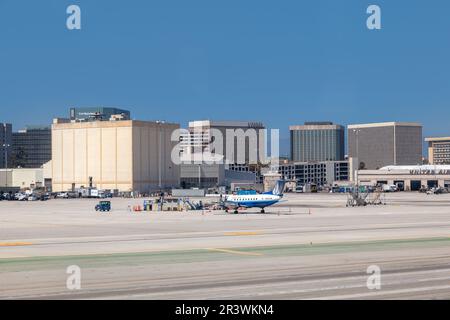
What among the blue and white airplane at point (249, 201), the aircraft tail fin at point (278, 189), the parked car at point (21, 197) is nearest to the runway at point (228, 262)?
the blue and white airplane at point (249, 201)

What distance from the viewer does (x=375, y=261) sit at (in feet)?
115

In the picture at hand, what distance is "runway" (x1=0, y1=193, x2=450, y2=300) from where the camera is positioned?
25734mm

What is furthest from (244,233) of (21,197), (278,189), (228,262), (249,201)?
(21,197)

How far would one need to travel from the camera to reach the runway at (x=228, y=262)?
25.7m

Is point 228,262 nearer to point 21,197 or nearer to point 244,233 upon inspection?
point 244,233

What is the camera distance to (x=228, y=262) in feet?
114

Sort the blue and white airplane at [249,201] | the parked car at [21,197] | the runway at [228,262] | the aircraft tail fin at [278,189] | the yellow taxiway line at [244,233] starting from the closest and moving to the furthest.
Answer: the runway at [228,262]
the yellow taxiway line at [244,233]
the blue and white airplane at [249,201]
the aircraft tail fin at [278,189]
the parked car at [21,197]

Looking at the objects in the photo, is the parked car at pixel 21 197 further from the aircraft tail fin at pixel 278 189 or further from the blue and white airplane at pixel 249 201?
the blue and white airplane at pixel 249 201

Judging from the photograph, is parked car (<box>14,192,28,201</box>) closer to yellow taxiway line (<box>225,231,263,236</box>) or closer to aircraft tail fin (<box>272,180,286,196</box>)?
aircraft tail fin (<box>272,180,286,196</box>)

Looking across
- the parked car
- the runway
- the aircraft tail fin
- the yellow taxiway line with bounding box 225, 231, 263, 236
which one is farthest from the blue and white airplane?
the parked car

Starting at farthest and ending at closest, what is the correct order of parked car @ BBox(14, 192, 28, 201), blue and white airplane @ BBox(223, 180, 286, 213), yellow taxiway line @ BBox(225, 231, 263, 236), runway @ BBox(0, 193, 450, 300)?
parked car @ BBox(14, 192, 28, 201)
blue and white airplane @ BBox(223, 180, 286, 213)
yellow taxiway line @ BBox(225, 231, 263, 236)
runway @ BBox(0, 193, 450, 300)

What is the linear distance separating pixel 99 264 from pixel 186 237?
17.1m
